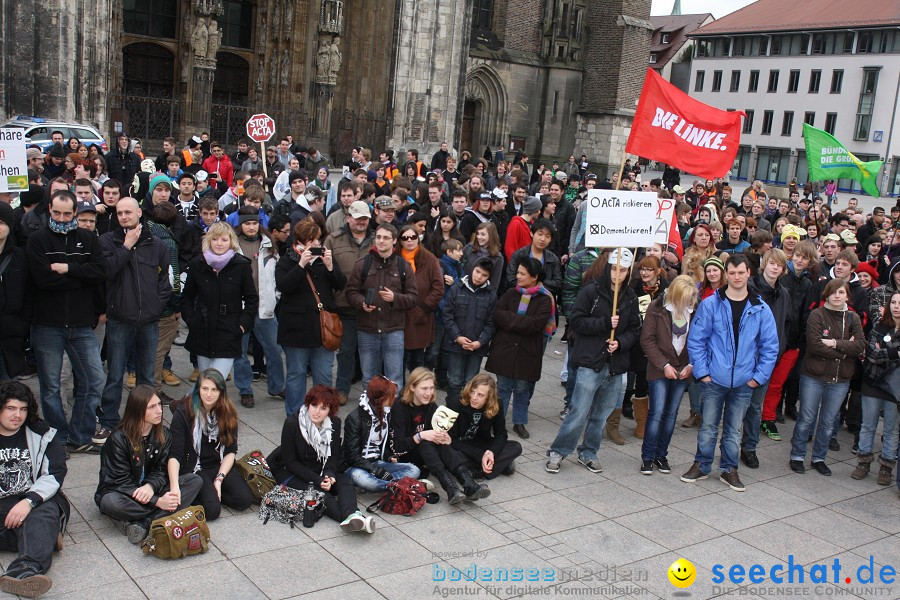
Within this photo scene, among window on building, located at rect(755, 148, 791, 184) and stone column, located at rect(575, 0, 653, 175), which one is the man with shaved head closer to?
stone column, located at rect(575, 0, 653, 175)

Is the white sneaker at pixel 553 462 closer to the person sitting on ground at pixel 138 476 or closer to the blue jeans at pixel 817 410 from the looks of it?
the blue jeans at pixel 817 410

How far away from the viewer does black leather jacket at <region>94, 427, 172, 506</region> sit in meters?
6.18

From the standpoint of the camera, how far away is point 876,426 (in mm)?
8578

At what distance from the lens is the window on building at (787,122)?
227 ft

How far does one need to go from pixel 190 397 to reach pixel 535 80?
33741mm

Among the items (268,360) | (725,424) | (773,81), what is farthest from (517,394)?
(773,81)

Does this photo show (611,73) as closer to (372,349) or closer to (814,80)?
(372,349)

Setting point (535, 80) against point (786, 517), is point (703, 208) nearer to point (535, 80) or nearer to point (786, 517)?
point (786, 517)

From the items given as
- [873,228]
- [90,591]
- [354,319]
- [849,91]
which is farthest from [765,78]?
[90,591]

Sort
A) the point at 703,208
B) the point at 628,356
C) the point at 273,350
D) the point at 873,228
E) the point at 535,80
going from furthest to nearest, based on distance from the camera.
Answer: the point at 535,80, the point at 873,228, the point at 703,208, the point at 273,350, the point at 628,356

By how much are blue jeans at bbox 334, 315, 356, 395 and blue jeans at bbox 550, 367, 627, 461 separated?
239 centimetres

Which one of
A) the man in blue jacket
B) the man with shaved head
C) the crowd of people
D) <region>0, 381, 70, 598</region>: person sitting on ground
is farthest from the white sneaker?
<region>0, 381, 70, 598</region>: person sitting on ground

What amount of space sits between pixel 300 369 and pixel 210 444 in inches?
74.0

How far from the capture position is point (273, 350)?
9.27 m
